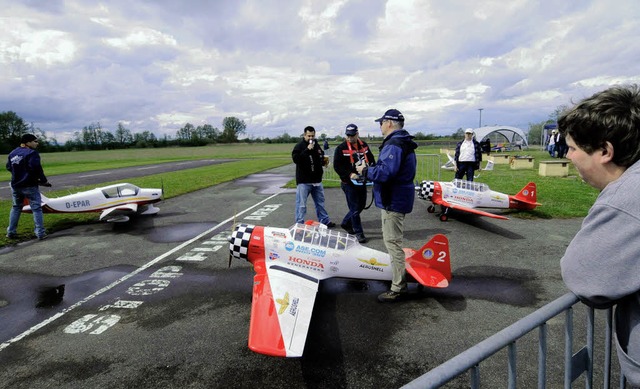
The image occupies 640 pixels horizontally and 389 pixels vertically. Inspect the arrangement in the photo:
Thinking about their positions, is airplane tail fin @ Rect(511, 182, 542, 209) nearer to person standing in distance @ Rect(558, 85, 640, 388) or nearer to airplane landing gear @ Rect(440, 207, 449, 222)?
airplane landing gear @ Rect(440, 207, 449, 222)

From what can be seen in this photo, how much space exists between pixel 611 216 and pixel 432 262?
4.37m

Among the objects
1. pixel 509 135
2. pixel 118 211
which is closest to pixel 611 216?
pixel 118 211

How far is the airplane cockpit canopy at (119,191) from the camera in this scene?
1031cm

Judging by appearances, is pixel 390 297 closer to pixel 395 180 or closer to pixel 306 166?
pixel 395 180

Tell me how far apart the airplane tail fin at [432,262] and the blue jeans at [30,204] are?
9.55 meters

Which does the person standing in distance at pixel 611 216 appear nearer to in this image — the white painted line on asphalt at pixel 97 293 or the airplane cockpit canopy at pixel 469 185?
the white painted line on asphalt at pixel 97 293

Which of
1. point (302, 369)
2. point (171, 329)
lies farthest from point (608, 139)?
point (171, 329)

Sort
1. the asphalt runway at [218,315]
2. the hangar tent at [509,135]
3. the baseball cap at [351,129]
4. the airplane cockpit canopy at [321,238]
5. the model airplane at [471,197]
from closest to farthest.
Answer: the asphalt runway at [218,315] < the airplane cockpit canopy at [321,238] < the baseball cap at [351,129] < the model airplane at [471,197] < the hangar tent at [509,135]

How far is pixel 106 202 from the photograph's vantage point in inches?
402

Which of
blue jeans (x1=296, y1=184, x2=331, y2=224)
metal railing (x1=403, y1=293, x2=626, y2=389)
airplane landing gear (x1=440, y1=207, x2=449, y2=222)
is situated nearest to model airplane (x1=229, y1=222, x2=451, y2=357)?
blue jeans (x1=296, y1=184, x2=331, y2=224)

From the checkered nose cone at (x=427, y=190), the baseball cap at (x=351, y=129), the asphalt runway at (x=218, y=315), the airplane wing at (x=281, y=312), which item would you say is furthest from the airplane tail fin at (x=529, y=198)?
the airplane wing at (x=281, y=312)

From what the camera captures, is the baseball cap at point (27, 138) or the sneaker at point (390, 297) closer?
the sneaker at point (390, 297)

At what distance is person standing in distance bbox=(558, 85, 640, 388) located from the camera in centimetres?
114

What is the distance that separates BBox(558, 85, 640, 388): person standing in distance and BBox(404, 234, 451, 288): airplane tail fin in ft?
12.4
